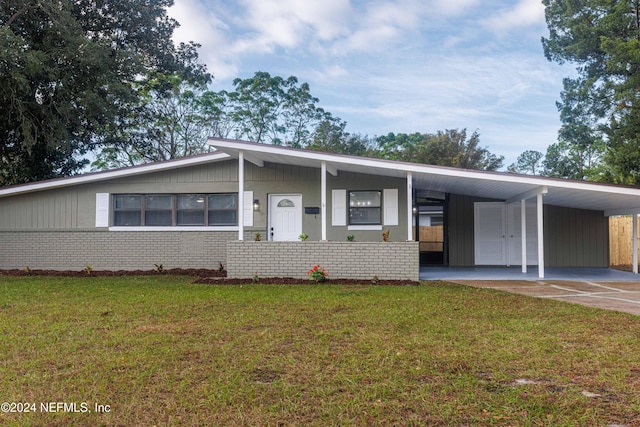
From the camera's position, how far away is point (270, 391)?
10.2 feet

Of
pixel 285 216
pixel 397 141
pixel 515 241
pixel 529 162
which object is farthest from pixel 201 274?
pixel 529 162

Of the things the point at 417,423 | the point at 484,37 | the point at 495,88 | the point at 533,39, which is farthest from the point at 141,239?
the point at 533,39

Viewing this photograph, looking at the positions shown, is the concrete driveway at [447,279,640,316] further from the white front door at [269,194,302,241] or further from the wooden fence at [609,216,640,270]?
the wooden fence at [609,216,640,270]

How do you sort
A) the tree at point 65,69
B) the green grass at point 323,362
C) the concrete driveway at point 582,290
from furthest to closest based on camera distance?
the tree at point 65,69, the concrete driveway at point 582,290, the green grass at point 323,362

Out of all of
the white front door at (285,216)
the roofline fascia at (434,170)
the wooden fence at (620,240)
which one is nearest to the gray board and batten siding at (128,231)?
the white front door at (285,216)

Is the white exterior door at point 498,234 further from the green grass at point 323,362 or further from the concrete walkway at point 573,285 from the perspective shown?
the green grass at point 323,362

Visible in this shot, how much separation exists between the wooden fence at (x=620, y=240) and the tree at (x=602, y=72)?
8.21 feet

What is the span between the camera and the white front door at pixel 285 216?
37.0 ft

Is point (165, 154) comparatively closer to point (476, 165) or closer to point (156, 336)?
point (476, 165)

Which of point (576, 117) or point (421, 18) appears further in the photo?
point (576, 117)

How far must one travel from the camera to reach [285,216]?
37.2 feet

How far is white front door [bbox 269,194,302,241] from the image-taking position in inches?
444

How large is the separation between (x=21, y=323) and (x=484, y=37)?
15747 mm

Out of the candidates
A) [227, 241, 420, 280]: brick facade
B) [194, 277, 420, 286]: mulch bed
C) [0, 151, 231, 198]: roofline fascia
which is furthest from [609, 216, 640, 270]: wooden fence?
Result: [0, 151, 231, 198]: roofline fascia
